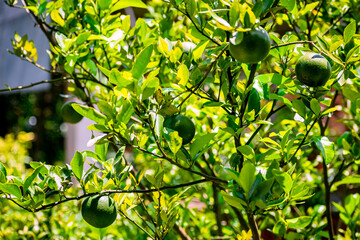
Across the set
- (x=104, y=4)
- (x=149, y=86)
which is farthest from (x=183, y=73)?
(x=104, y=4)

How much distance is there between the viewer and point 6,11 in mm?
5504

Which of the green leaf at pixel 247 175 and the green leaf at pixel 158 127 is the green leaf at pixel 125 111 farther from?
the green leaf at pixel 247 175

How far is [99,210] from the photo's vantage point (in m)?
0.81

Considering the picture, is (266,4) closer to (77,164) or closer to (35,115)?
(77,164)

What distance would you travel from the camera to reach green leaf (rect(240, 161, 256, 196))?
0.72 m

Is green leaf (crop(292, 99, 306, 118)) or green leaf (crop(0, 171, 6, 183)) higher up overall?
green leaf (crop(0, 171, 6, 183))

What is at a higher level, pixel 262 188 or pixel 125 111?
pixel 125 111

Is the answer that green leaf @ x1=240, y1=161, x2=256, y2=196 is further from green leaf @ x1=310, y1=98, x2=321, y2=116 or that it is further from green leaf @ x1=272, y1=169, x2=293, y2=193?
green leaf @ x1=310, y1=98, x2=321, y2=116

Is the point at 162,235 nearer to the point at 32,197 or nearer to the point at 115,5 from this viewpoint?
the point at 32,197

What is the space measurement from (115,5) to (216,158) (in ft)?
2.03

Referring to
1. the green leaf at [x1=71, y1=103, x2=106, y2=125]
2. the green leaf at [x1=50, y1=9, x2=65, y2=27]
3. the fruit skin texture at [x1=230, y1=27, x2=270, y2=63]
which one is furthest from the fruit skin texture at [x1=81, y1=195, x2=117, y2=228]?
the green leaf at [x1=50, y1=9, x2=65, y2=27]

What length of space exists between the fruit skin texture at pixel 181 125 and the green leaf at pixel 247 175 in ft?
0.60

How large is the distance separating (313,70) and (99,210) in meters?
0.51

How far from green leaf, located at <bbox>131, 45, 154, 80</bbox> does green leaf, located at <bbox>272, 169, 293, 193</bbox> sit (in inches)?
12.7
